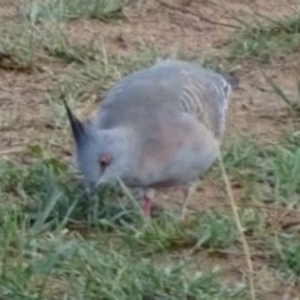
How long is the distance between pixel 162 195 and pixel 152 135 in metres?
0.45

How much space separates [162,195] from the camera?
4.55m

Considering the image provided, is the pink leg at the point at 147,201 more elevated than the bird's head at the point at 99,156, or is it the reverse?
the bird's head at the point at 99,156

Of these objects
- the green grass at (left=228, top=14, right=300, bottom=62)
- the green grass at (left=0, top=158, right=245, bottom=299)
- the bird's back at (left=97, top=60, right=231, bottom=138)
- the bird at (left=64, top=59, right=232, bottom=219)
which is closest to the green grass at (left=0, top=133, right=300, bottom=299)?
the green grass at (left=0, top=158, right=245, bottom=299)

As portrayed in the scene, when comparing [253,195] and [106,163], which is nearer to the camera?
[106,163]

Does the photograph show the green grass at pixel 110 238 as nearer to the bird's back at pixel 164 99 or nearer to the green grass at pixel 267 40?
the bird's back at pixel 164 99

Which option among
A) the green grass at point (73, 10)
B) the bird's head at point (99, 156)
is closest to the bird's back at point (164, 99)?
the bird's head at point (99, 156)

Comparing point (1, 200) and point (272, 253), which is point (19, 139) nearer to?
point (1, 200)

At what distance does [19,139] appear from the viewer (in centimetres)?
493

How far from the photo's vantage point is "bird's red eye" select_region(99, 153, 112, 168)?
4.02 metres

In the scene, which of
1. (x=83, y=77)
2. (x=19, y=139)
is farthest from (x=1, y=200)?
(x=83, y=77)

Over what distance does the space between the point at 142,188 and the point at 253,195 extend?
43 centimetres

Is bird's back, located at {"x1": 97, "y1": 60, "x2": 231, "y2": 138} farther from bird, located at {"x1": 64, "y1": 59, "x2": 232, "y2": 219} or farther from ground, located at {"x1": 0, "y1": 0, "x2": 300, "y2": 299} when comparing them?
ground, located at {"x1": 0, "y1": 0, "x2": 300, "y2": 299}

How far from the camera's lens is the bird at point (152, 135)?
4039mm

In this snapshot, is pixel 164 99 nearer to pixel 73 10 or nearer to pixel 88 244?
pixel 88 244
